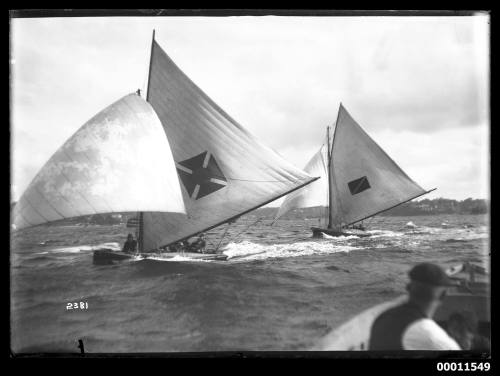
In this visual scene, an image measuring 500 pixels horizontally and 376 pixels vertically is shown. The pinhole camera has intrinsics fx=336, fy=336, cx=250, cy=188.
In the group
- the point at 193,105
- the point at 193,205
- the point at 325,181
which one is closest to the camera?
the point at 193,105

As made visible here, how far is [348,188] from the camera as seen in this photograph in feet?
36.7

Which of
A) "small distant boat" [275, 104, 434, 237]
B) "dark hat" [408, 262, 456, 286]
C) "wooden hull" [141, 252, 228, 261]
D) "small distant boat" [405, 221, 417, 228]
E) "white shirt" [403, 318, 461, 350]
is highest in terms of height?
"small distant boat" [275, 104, 434, 237]

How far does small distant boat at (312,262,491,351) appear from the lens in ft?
16.5

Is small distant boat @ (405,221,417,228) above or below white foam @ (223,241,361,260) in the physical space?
above

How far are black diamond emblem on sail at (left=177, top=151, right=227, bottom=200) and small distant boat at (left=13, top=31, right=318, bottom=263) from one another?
2 cm

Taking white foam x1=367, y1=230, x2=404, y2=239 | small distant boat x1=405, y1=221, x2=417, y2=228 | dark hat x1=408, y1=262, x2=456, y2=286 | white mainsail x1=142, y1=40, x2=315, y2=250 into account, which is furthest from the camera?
small distant boat x1=405, y1=221, x2=417, y2=228

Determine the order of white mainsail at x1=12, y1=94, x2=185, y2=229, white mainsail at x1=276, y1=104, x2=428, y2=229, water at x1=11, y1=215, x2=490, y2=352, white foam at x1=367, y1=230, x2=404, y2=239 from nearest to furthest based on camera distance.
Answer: water at x1=11, y1=215, x2=490, y2=352 < white mainsail at x1=12, y1=94, x2=185, y2=229 < white foam at x1=367, y1=230, x2=404, y2=239 < white mainsail at x1=276, y1=104, x2=428, y2=229

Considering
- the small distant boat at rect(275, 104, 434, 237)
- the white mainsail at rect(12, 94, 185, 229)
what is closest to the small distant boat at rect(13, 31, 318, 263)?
the white mainsail at rect(12, 94, 185, 229)

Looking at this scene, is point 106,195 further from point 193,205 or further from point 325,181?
point 325,181

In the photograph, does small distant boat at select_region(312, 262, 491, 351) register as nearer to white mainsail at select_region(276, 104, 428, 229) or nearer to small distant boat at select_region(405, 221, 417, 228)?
small distant boat at select_region(405, 221, 417, 228)

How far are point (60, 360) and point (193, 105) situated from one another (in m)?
5.03

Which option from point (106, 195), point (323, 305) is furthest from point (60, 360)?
point (323, 305)

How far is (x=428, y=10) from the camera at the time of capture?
5289 mm

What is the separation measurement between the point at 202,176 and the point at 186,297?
270 centimetres
